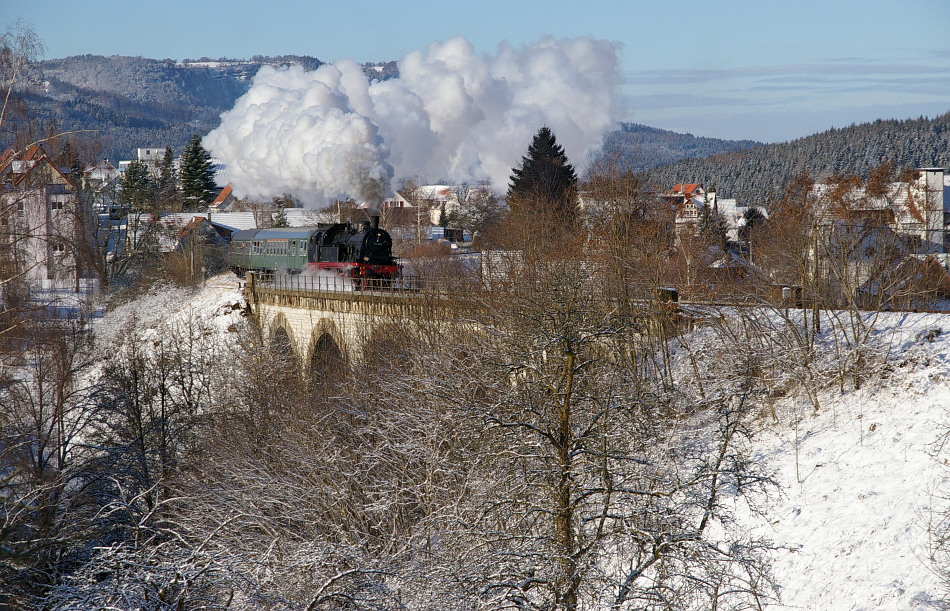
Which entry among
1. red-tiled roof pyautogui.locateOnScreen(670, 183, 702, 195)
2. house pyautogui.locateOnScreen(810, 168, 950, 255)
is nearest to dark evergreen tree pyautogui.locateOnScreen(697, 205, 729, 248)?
red-tiled roof pyautogui.locateOnScreen(670, 183, 702, 195)

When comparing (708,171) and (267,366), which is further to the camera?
(708,171)

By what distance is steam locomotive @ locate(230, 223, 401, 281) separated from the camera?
99.8ft

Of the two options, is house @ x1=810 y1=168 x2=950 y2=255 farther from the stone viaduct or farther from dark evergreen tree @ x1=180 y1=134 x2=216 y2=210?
dark evergreen tree @ x1=180 y1=134 x2=216 y2=210

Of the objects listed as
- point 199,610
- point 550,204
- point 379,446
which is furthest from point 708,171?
point 199,610

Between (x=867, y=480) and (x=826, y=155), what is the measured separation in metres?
102

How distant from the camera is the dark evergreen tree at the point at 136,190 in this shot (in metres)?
51.0

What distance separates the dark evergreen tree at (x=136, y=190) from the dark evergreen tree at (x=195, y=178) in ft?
9.66

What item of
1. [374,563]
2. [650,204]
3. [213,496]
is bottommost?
[213,496]

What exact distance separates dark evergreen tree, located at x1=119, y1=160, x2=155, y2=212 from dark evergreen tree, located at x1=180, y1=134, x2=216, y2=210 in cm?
294

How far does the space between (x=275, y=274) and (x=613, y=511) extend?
94.5 ft

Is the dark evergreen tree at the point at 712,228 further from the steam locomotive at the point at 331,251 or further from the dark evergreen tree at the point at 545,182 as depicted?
the steam locomotive at the point at 331,251

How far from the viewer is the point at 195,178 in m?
70.2

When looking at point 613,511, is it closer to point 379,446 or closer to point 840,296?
point 379,446

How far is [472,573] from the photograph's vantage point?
836 centimetres
